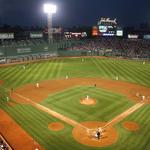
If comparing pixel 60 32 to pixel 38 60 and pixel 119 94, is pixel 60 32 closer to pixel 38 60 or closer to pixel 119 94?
pixel 38 60

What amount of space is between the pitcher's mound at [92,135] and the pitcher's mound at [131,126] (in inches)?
54.0

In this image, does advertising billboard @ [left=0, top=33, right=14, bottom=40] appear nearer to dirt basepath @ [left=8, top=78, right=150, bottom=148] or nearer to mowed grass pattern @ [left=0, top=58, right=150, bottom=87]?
mowed grass pattern @ [left=0, top=58, right=150, bottom=87]

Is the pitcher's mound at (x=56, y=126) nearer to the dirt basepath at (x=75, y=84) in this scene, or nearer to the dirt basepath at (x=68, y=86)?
the dirt basepath at (x=68, y=86)

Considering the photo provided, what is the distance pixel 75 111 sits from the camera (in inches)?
955

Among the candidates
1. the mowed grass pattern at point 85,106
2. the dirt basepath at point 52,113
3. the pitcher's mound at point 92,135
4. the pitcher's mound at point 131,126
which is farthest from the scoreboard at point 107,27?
the pitcher's mound at point 92,135

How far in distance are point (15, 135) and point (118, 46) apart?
62.4 m

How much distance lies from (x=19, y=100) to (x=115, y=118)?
40.9 feet

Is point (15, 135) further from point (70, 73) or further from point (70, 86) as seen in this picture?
point (70, 73)

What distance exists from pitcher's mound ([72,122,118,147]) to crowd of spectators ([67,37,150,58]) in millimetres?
46888

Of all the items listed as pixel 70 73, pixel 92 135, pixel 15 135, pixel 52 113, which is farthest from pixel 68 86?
pixel 15 135

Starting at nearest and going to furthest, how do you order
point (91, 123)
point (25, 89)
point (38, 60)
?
1. point (91, 123)
2. point (25, 89)
3. point (38, 60)

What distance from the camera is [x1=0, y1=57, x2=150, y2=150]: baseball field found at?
1835 cm

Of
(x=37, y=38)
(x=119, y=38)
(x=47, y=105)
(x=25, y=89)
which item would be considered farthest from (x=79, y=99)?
(x=119, y=38)

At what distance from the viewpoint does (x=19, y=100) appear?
27.9m
